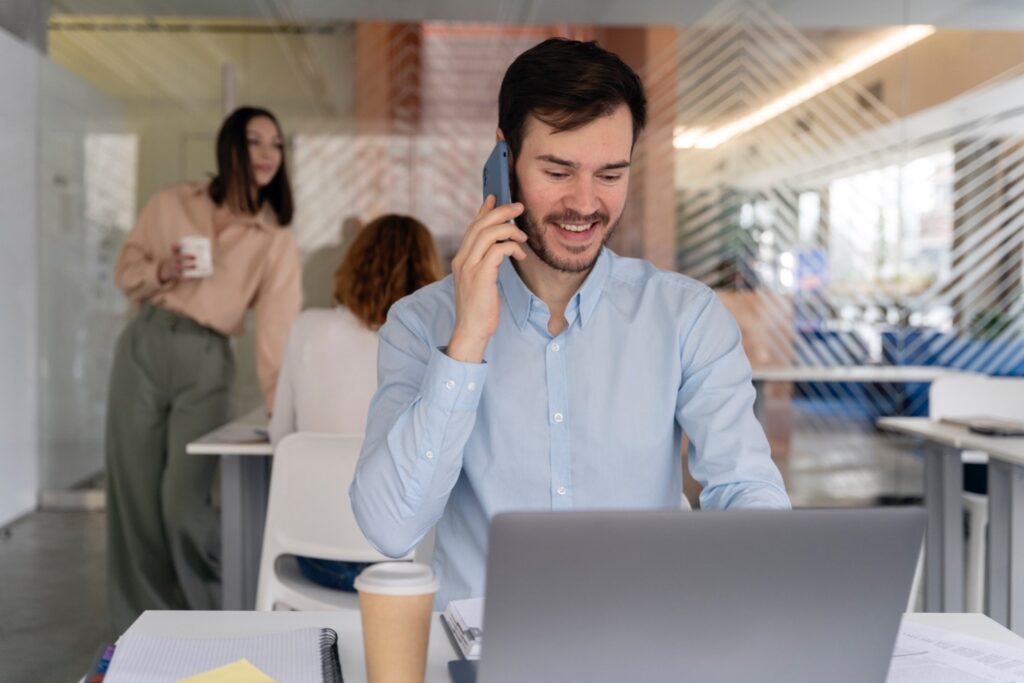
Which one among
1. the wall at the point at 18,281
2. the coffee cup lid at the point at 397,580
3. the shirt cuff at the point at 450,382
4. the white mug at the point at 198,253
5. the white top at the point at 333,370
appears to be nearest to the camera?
the coffee cup lid at the point at 397,580

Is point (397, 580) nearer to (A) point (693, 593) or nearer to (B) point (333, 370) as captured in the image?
(A) point (693, 593)

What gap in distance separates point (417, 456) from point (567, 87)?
22.7 inches

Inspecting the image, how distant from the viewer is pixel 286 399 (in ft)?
9.95

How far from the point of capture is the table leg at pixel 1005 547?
317 cm

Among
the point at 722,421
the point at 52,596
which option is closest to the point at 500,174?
the point at 722,421

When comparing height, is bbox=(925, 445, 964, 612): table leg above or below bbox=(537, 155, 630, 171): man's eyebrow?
below

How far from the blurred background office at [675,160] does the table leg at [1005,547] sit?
277 centimetres

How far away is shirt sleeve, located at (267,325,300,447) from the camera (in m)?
2.99

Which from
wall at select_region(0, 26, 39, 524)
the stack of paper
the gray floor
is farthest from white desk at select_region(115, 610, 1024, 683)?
wall at select_region(0, 26, 39, 524)

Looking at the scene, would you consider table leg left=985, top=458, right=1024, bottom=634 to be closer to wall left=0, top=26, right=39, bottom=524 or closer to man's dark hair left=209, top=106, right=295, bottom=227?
man's dark hair left=209, top=106, right=295, bottom=227

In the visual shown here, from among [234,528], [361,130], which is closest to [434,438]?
[234,528]

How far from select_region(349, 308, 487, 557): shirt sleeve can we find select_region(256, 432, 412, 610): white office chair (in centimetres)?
81

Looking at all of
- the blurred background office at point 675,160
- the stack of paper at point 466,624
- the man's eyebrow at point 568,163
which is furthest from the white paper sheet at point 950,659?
the blurred background office at point 675,160

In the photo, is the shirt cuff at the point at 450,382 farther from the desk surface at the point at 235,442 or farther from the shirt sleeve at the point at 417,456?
the desk surface at the point at 235,442
